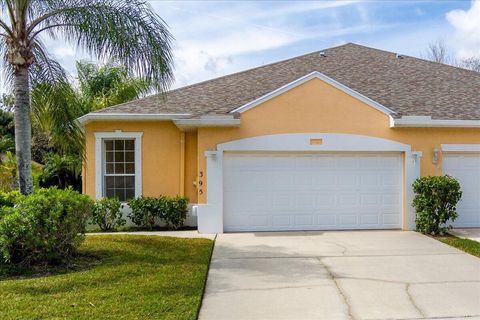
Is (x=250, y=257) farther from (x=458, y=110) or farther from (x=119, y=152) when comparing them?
(x=458, y=110)

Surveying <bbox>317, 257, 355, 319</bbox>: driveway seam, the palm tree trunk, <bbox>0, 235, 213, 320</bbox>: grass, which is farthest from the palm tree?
Result: <bbox>317, 257, 355, 319</bbox>: driveway seam

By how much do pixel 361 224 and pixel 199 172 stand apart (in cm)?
476

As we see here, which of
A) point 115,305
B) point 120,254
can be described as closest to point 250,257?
point 120,254

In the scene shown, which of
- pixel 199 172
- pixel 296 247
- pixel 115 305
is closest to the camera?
pixel 115 305

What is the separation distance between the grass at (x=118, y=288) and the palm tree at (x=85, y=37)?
2440mm

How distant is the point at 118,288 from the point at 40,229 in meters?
2.11

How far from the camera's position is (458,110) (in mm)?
13344

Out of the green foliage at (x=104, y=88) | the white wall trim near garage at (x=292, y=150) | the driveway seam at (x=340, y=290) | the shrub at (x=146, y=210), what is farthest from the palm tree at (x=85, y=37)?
the green foliage at (x=104, y=88)

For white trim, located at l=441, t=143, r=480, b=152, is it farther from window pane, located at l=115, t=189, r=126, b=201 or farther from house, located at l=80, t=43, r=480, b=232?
window pane, located at l=115, t=189, r=126, b=201

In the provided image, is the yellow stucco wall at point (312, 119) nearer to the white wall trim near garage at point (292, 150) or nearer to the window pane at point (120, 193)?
the white wall trim near garage at point (292, 150)

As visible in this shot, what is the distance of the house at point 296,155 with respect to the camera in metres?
12.1

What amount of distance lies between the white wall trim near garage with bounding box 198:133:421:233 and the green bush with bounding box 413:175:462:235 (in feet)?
2.40

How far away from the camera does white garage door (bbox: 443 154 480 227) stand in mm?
12875

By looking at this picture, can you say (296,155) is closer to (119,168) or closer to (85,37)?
(119,168)
